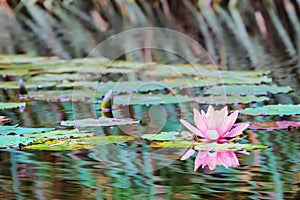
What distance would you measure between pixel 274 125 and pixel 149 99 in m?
0.52

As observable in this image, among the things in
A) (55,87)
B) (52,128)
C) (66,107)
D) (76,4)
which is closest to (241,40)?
(55,87)

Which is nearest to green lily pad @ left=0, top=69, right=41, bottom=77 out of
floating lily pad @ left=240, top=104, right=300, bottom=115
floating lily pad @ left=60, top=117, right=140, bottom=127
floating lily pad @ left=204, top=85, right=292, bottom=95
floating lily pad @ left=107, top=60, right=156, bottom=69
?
floating lily pad @ left=107, top=60, right=156, bottom=69

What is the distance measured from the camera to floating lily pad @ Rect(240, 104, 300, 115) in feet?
6.51

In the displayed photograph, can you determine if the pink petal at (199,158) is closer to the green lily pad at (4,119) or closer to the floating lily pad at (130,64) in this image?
the green lily pad at (4,119)

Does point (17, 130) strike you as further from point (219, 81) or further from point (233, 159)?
point (219, 81)

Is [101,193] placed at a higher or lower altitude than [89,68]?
lower

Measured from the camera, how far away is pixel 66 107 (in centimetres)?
223

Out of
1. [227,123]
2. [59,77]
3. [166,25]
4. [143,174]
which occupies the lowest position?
[143,174]

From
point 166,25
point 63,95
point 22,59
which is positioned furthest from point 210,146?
point 166,25

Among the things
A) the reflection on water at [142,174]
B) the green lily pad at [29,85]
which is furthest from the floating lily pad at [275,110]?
the green lily pad at [29,85]

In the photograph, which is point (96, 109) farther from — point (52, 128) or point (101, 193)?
point (101, 193)

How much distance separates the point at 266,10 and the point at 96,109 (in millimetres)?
4305

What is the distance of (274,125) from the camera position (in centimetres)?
186

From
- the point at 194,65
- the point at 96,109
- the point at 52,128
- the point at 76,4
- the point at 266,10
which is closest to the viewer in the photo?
the point at 52,128
